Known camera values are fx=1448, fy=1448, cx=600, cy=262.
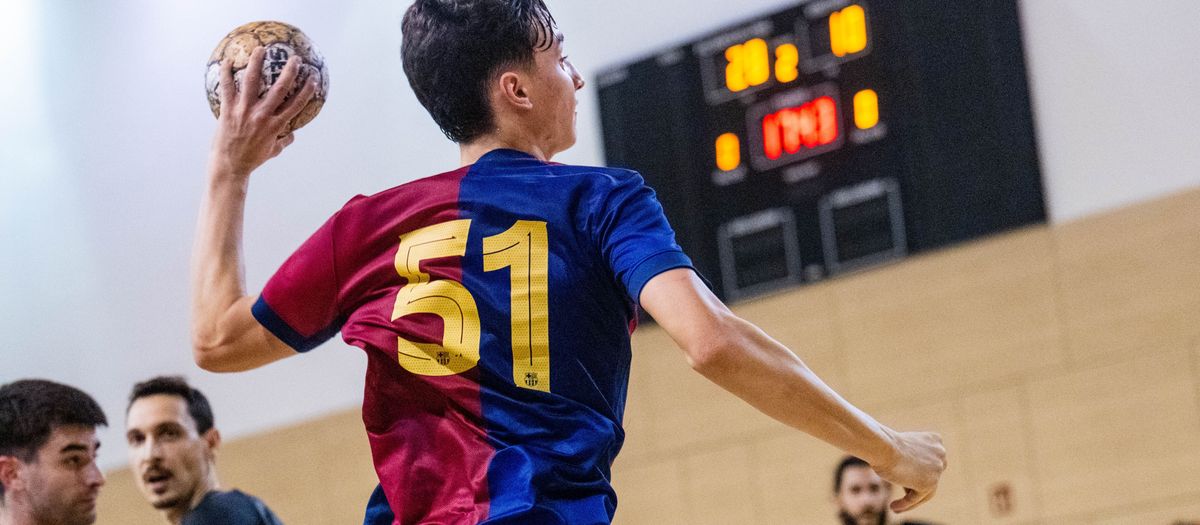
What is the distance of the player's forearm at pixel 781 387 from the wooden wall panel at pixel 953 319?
5111mm

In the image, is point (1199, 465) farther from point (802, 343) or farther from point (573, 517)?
point (573, 517)

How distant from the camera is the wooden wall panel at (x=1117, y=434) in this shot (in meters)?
6.34

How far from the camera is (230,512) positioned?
4.24m

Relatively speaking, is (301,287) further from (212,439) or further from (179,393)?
(179,393)

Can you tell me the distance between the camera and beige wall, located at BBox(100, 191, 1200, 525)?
6.45 meters

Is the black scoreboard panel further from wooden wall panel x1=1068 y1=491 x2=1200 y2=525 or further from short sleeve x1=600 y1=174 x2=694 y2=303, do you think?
short sleeve x1=600 y1=174 x2=694 y2=303

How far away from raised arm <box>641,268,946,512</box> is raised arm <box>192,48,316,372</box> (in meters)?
0.62

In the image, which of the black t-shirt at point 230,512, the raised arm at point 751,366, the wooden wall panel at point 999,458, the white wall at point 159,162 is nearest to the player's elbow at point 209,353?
the raised arm at point 751,366

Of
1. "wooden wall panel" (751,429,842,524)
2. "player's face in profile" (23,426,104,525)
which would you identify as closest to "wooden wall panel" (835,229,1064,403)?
"wooden wall panel" (751,429,842,524)

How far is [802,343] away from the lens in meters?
7.48

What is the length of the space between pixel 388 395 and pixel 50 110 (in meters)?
9.28

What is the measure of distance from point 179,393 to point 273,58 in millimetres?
2875

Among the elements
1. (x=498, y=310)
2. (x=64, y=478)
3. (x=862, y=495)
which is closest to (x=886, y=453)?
(x=498, y=310)

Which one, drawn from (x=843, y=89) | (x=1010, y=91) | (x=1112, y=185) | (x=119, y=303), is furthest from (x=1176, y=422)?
(x=119, y=303)
